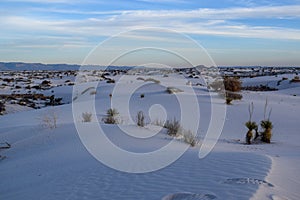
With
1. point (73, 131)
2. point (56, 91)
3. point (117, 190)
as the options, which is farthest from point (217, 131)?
point (56, 91)

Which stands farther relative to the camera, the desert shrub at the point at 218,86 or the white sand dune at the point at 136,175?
the desert shrub at the point at 218,86

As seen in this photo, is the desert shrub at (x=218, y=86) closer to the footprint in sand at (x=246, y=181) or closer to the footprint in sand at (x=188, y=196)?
the footprint in sand at (x=246, y=181)

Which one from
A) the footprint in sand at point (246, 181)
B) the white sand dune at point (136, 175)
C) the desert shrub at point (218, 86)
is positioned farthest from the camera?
the desert shrub at point (218, 86)

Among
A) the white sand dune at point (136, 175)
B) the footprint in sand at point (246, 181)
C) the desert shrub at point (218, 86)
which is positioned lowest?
the white sand dune at point (136, 175)

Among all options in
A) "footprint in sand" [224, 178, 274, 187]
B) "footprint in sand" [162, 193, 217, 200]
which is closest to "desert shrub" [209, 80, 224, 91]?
"footprint in sand" [224, 178, 274, 187]

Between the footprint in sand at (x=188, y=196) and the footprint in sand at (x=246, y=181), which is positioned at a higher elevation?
the footprint in sand at (x=246, y=181)

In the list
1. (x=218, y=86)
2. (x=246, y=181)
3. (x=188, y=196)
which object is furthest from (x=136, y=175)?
(x=218, y=86)

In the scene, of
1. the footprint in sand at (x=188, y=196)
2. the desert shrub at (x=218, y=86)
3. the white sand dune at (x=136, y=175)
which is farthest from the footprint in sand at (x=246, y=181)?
the desert shrub at (x=218, y=86)

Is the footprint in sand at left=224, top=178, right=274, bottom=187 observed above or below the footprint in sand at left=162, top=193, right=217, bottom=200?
above

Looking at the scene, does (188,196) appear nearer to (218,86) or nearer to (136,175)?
(136,175)

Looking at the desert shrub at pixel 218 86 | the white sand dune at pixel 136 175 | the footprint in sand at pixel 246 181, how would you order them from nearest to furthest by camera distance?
1. the white sand dune at pixel 136 175
2. the footprint in sand at pixel 246 181
3. the desert shrub at pixel 218 86

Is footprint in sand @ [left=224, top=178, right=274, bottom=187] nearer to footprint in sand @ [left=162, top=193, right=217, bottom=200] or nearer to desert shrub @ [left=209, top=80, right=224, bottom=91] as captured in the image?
footprint in sand @ [left=162, top=193, right=217, bottom=200]

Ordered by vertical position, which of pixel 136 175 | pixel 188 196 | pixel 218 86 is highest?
pixel 218 86

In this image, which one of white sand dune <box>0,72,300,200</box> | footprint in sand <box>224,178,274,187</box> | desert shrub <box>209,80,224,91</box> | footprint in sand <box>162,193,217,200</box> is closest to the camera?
footprint in sand <box>162,193,217,200</box>
